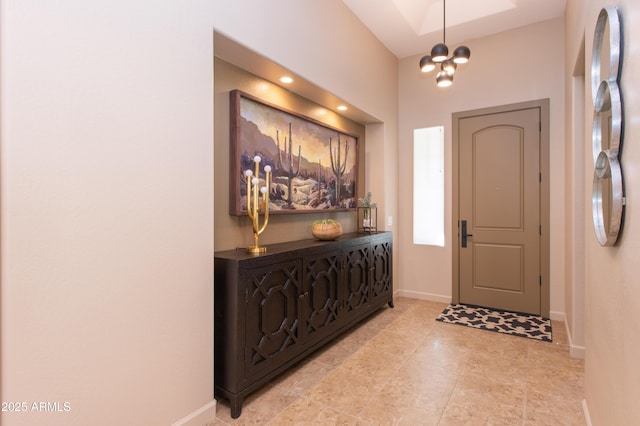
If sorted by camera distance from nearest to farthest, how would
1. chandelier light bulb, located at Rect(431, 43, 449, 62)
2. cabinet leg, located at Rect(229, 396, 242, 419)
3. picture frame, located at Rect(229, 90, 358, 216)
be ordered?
cabinet leg, located at Rect(229, 396, 242, 419) → picture frame, located at Rect(229, 90, 358, 216) → chandelier light bulb, located at Rect(431, 43, 449, 62)

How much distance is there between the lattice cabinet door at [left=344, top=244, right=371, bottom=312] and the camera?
335cm

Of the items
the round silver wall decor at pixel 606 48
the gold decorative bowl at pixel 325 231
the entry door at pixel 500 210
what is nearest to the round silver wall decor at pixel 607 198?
the round silver wall decor at pixel 606 48

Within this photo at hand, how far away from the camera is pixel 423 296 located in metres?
4.68

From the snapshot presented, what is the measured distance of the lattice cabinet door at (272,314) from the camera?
87.3 inches

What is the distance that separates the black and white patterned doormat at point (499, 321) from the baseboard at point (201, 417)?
8.89ft

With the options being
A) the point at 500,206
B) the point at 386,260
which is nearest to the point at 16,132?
the point at 386,260

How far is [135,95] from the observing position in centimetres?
169

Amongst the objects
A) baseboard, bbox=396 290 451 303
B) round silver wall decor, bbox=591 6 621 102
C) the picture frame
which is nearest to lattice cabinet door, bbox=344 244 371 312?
the picture frame

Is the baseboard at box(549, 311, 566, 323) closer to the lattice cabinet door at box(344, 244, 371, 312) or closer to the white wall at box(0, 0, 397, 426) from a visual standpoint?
the lattice cabinet door at box(344, 244, 371, 312)

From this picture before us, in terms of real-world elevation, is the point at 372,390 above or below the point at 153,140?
below

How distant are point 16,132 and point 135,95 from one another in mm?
543

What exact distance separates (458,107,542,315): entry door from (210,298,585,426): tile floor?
2.70ft

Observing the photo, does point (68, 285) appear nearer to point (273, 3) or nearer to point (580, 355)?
point (273, 3)

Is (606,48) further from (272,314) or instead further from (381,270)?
(381,270)
